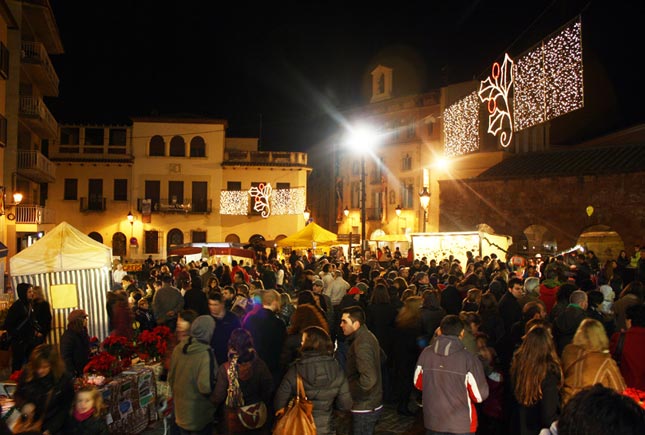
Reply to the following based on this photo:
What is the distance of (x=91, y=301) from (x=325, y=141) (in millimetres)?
45364

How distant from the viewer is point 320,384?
5039 millimetres

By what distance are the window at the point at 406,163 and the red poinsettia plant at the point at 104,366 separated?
125ft

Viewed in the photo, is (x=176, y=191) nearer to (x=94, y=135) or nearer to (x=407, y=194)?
(x=94, y=135)

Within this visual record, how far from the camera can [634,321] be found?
592 cm

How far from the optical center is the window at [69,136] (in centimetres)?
4316

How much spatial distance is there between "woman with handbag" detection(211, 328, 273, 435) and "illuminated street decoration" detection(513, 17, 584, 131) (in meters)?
9.24

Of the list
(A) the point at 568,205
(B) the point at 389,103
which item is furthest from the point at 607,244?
(B) the point at 389,103

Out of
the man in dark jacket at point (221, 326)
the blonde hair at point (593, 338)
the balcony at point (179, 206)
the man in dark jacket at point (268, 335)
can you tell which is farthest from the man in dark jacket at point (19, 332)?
the balcony at point (179, 206)

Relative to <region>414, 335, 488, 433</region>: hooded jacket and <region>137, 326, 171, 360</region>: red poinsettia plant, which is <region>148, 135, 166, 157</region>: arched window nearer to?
<region>137, 326, 171, 360</region>: red poinsettia plant

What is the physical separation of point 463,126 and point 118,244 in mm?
27860

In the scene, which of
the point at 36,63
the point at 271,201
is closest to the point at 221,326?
the point at 36,63

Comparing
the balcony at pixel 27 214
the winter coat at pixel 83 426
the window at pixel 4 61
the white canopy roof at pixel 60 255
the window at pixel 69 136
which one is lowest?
the winter coat at pixel 83 426

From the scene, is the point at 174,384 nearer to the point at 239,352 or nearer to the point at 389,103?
the point at 239,352

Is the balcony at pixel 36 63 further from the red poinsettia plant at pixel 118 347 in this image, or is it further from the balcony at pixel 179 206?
the red poinsettia plant at pixel 118 347
